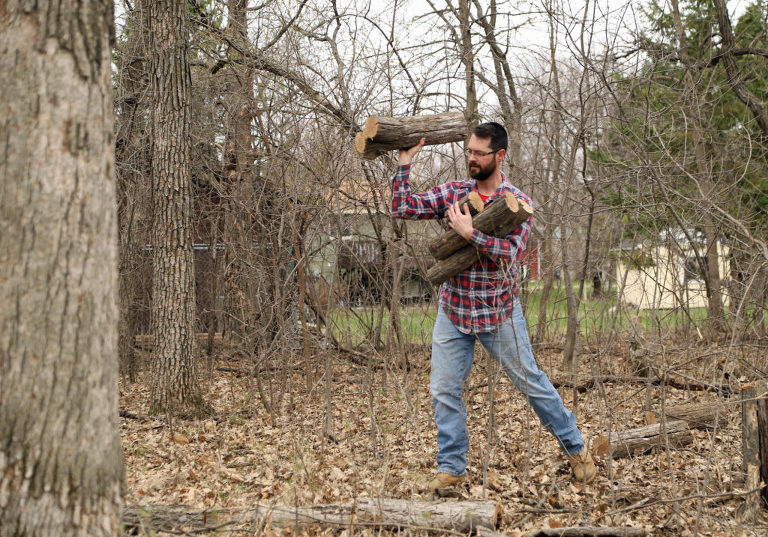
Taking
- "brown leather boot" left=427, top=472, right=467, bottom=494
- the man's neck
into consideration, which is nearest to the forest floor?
"brown leather boot" left=427, top=472, right=467, bottom=494

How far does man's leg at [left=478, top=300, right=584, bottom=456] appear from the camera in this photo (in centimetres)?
412

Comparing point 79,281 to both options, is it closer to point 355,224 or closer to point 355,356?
point 355,224

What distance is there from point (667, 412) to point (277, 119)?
4758 millimetres

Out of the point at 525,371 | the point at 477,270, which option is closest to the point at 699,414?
the point at 525,371

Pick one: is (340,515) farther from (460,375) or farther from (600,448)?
(600,448)

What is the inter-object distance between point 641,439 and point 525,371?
4.39ft

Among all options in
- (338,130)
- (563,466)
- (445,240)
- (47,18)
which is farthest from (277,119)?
(47,18)

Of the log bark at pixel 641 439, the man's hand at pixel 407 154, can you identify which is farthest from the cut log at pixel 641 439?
the man's hand at pixel 407 154

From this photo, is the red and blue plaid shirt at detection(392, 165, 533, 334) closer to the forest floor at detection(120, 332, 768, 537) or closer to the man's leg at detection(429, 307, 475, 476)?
the man's leg at detection(429, 307, 475, 476)

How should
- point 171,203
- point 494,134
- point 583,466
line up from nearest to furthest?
point 494,134 → point 583,466 → point 171,203

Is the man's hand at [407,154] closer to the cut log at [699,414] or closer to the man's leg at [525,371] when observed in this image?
the man's leg at [525,371]

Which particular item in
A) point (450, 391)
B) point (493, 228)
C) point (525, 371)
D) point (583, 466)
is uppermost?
point (493, 228)

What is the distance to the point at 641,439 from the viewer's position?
4.83 metres

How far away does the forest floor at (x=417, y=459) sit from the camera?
151 inches
